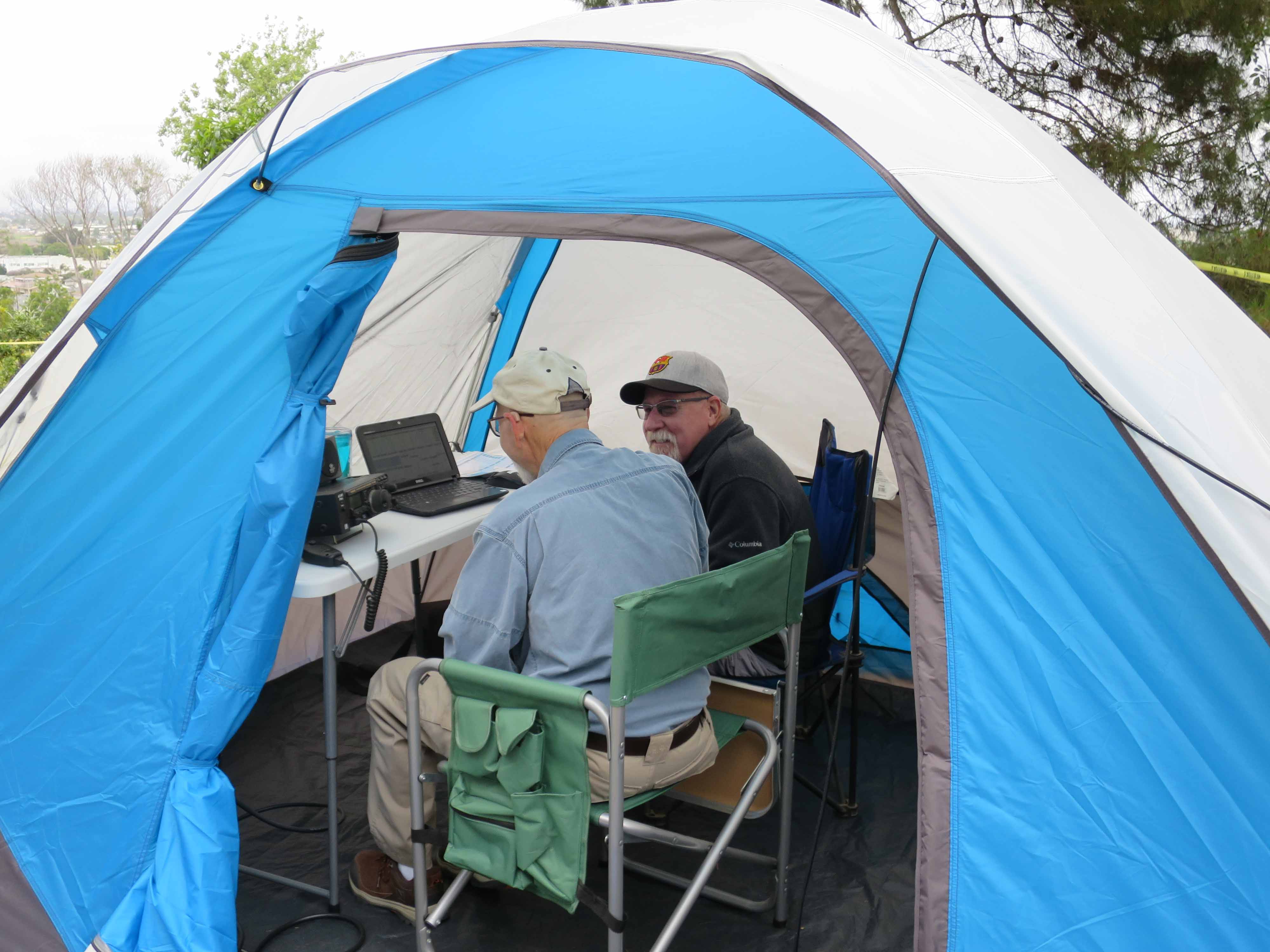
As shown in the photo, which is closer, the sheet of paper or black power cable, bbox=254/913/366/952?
black power cable, bbox=254/913/366/952

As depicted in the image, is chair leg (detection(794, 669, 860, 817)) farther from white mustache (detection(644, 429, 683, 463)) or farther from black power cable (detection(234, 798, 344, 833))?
black power cable (detection(234, 798, 344, 833))

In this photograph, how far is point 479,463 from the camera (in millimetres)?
3121

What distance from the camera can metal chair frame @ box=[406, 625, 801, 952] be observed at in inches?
63.7

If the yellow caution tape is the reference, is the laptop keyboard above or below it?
below

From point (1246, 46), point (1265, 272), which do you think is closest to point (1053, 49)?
point (1246, 46)

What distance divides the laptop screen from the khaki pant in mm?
746

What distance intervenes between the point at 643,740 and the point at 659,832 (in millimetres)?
171

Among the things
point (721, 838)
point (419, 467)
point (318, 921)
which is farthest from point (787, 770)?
point (419, 467)

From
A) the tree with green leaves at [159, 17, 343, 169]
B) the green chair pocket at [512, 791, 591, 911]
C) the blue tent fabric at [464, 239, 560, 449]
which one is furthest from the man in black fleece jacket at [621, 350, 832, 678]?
the tree with green leaves at [159, 17, 343, 169]

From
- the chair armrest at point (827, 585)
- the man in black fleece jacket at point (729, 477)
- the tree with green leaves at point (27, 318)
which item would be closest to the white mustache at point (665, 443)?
the man in black fleece jacket at point (729, 477)

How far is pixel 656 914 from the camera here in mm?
2199

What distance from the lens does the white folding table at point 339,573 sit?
205 centimetres

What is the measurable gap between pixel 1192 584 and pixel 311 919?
1.79 meters

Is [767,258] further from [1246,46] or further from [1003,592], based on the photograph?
[1246,46]
